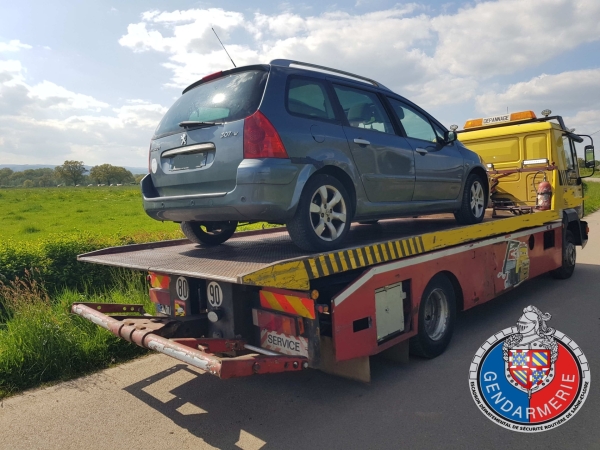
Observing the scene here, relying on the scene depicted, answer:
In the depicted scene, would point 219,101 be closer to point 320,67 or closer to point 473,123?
point 320,67

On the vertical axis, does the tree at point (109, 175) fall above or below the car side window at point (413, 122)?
above

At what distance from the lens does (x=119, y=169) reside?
116m

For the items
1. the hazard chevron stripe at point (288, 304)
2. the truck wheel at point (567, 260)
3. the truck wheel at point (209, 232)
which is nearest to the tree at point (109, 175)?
the truck wheel at point (567, 260)

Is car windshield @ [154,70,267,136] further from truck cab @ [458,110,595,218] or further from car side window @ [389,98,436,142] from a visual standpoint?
truck cab @ [458,110,595,218]

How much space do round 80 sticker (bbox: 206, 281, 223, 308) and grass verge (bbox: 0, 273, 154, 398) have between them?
1.70 metres

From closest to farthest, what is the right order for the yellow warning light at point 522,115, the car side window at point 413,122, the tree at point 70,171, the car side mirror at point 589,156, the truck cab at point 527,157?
the car side window at point 413,122 → the truck cab at point 527,157 → the yellow warning light at point 522,115 → the car side mirror at point 589,156 → the tree at point 70,171

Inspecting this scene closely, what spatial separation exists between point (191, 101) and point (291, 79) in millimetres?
929

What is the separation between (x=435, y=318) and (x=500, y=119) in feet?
16.7

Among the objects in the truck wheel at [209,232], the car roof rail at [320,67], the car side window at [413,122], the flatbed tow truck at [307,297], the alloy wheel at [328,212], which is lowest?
the flatbed tow truck at [307,297]

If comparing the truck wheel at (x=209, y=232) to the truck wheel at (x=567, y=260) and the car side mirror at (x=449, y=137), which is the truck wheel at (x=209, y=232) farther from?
the truck wheel at (x=567, y=260)

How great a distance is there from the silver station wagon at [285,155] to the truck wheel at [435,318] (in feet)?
2.75

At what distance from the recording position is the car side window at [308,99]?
4.03 meters

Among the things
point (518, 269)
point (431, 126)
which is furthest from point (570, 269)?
point (431, 126)

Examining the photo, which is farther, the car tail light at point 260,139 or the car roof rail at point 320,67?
the car roof rail at point 320,67
